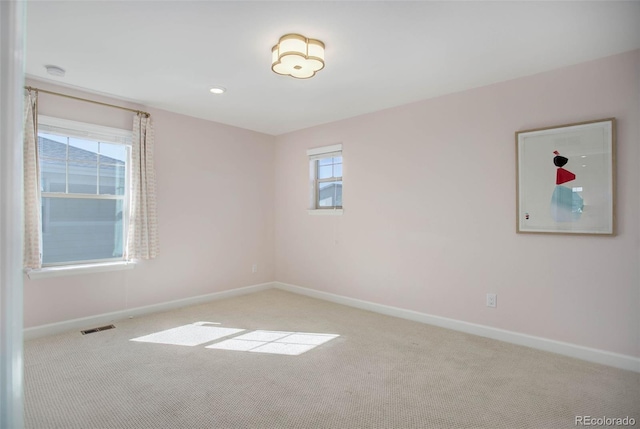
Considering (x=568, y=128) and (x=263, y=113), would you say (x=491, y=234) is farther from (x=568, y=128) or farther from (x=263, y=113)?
(x=263, y=113)

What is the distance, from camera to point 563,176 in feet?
9.15

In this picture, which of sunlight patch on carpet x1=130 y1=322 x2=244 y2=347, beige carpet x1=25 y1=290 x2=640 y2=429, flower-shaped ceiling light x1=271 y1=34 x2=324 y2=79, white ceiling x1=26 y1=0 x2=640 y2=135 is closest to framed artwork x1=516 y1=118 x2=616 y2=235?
white ceiling x1=26 y1=0 x2=640 y2=135

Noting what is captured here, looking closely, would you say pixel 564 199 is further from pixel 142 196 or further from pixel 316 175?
pixel 142 196

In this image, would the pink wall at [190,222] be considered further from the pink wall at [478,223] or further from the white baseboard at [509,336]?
the white baseboard at [509,336]

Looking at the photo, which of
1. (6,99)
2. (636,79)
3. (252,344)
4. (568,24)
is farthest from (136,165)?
(636,79)

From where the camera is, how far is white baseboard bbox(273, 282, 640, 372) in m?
2.57

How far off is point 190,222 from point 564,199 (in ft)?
13.3

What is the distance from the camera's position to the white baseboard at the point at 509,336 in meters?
2.57

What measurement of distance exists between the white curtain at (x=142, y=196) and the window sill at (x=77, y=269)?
12cm

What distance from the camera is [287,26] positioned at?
2.25 meters

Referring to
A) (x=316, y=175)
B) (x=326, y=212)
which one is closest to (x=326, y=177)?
(x=316, y=175)

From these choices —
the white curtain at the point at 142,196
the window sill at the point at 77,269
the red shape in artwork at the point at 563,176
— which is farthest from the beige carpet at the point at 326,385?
the red shape in artwork at the point at 563,176

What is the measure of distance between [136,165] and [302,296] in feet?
9.01

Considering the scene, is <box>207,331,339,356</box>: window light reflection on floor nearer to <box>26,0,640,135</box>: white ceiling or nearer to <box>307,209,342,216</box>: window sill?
<box>307,209,342,216</box>: window sill
